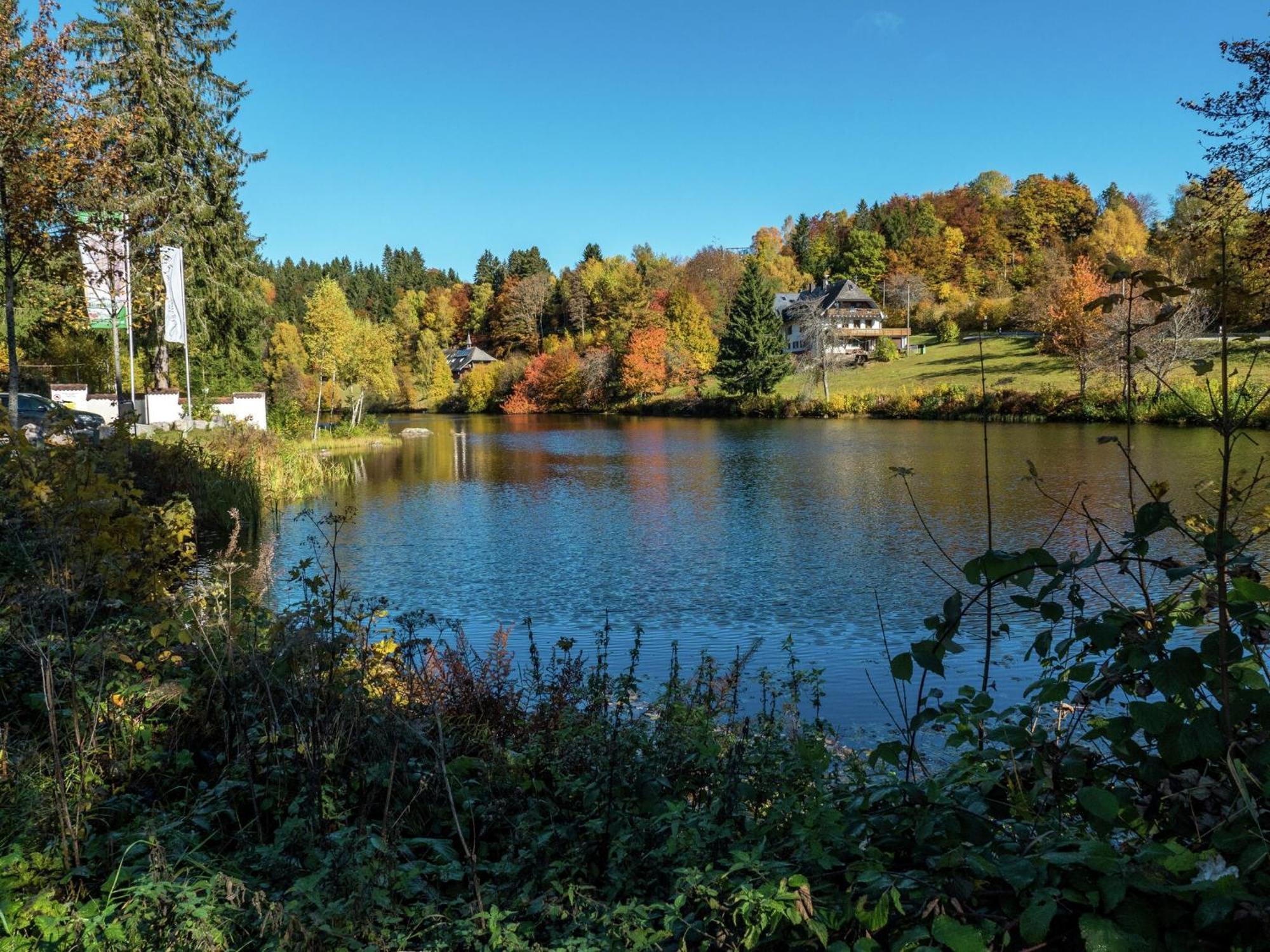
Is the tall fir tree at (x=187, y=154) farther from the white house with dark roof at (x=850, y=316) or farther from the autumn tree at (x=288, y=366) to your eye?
the white house with dark roof at (x=850, y=316)

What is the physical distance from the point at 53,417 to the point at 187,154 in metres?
26.6

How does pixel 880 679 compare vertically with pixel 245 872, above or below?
below

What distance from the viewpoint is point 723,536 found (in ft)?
53.7

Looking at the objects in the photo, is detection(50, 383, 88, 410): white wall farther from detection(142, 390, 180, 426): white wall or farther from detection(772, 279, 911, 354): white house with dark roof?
detection(772, 279, 911, 354): white house with dark roof

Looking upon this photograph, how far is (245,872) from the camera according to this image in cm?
314

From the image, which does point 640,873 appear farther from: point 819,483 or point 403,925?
point 819,483

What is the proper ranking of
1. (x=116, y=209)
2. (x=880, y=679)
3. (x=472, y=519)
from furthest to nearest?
1. (x=472, y=519)
2. (x=116, y=209)
3. (x=880, y=679)

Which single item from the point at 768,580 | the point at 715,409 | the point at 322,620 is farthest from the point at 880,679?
the point at 715,409

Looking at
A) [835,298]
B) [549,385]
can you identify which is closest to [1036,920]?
[549,385]

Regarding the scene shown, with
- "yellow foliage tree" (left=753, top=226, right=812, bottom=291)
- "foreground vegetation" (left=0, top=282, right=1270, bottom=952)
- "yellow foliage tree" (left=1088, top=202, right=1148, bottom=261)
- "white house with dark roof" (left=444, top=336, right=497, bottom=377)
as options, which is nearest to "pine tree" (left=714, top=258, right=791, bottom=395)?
"yellow foliage tree" (left=1088, top=202, right=1148, bottom=261)

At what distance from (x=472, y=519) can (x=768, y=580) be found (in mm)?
8486

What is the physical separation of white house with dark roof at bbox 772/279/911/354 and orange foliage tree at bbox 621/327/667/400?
10.2 m

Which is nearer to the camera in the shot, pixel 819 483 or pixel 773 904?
pixel 773 904

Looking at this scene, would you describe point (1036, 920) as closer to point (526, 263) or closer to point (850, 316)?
point (850, 316)
